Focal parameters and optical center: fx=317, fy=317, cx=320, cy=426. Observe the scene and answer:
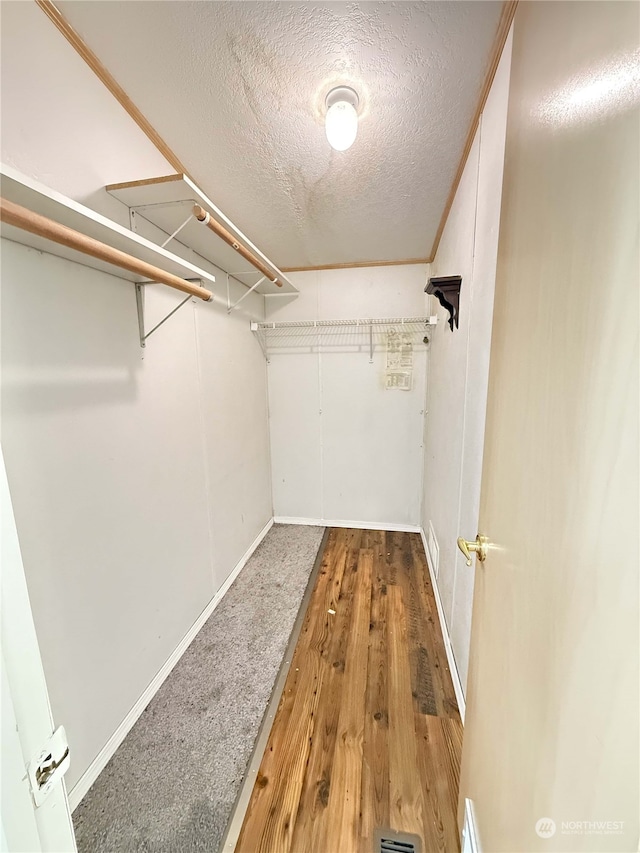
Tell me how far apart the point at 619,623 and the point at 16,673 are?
0.79 metres

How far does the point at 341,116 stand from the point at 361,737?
244 centimetres

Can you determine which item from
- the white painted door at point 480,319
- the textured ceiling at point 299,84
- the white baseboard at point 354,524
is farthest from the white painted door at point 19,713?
the white baseboard at point 354,524

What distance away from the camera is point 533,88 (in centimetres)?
60

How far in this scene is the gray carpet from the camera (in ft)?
3.51

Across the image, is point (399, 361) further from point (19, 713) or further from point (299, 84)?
point (19, 713)

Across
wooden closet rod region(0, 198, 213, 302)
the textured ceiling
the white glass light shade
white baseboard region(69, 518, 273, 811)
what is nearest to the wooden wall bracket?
the textured ceiling

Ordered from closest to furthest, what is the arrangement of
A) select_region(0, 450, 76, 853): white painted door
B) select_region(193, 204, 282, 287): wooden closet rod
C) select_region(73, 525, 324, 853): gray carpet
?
select_region(0, 450, 76, 853): white painted door, select_region(73, 525, 324, 853): gray carpet, select_region(193, 204, 282, 287): wooden closet rod

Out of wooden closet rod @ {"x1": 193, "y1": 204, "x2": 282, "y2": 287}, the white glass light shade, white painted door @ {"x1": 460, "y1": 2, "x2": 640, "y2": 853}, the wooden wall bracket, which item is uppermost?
the white glass light shade

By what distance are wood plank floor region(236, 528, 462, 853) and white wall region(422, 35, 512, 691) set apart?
226 mm

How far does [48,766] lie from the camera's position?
511mm

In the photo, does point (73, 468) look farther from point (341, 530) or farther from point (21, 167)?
point (341, 530)

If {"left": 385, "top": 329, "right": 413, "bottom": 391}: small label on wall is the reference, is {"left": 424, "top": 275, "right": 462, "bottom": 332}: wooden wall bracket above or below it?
above

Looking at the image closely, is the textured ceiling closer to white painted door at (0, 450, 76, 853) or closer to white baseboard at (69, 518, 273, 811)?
white painted door at (0, 450, 76, 853)

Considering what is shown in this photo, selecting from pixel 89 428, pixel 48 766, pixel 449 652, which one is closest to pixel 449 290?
pixel 89 428
